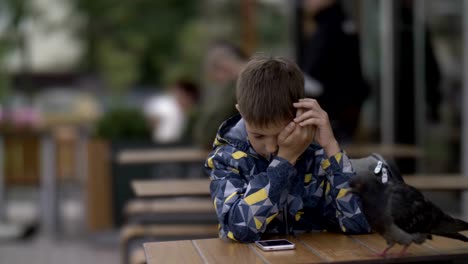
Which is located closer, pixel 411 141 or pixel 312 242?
pixel 312 242

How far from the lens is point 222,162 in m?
2.75

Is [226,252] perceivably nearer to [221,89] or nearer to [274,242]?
[274,242]

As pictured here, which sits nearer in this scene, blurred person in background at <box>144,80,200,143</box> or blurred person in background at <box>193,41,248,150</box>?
blurred person in background at <box>193,41,248,150</box>

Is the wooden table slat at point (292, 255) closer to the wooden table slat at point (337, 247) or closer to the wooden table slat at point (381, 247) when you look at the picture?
the wooden table slat at point (337, 247)

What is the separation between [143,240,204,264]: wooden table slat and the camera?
2.41 m

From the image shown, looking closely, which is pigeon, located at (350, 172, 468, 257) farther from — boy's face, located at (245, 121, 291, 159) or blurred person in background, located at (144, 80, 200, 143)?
blurred person in background, located at (144, 80, 200, 143)

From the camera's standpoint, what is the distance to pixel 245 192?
2.62 m

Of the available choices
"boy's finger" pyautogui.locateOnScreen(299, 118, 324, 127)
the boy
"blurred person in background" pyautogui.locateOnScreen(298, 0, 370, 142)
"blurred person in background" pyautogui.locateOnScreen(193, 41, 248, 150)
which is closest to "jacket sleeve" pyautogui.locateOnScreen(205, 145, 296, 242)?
the boy

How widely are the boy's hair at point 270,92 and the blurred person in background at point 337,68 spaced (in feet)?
10.8

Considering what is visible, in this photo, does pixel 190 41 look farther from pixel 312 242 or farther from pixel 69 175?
pixel 312 242

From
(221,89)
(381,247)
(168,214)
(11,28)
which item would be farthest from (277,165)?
(11,28)

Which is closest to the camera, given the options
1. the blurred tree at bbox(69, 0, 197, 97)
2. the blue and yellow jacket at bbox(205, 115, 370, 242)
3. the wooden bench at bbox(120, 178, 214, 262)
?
the blue and yellow jacket at bbox(205, 115, 370, 242)

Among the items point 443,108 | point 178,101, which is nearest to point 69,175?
point 178,101

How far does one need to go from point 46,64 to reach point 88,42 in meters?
1.27
